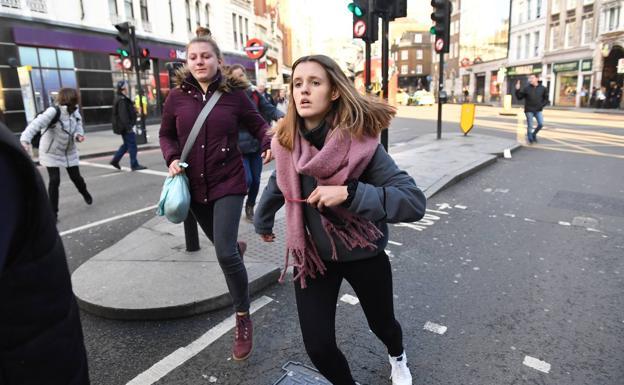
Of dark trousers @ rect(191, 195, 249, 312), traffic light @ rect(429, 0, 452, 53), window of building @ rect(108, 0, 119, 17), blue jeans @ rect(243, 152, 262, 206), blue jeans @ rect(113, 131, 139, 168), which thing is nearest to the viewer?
dark trousers @ rect(191, 195, 249, 312)

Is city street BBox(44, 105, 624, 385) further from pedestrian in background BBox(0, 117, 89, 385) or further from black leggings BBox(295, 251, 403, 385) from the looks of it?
pedestrian in background BBox(0, 117, 89, 385)

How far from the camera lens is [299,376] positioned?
271cm

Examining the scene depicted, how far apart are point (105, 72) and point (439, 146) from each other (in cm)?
1701

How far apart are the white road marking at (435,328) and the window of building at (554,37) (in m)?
45.7

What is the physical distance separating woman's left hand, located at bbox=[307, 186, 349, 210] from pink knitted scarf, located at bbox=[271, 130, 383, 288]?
4.4 inches

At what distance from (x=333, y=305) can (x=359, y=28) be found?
5.63m

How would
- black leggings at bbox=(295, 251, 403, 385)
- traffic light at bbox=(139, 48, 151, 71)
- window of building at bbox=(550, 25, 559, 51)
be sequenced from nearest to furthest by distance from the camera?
black leggings at bbox=(295, 251, 403, 385) → traffic light at bbox=(139, 48, 151, 71) → window of building at bbox=(550, 25, 559, 51)

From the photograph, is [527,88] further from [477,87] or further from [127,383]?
[477,87]

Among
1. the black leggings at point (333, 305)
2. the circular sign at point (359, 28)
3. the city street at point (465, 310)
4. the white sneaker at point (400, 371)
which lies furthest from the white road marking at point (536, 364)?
the circular sign at point (359, 28)

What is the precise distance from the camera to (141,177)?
9.59m

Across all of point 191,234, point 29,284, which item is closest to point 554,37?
point 191,234

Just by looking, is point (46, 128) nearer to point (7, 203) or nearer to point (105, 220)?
point (105, 220)

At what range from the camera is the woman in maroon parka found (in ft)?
9.77

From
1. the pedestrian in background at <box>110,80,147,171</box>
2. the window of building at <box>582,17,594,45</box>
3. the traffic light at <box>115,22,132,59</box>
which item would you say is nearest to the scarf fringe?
the pedestrian in background at <box>110,80,147,171</box>
